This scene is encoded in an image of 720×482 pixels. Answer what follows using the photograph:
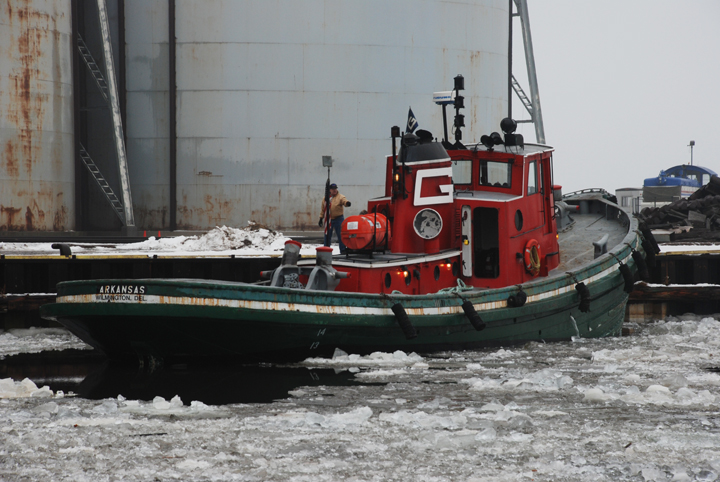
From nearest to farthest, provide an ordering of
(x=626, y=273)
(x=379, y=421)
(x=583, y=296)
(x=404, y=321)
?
(x=379, y=421) → (x=404, y=321) → (x=583, y=296) → (x=626, y=273)

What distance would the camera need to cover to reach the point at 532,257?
11.9m

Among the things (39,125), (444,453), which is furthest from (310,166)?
(444,453)

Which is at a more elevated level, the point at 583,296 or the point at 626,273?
the point at 626,273

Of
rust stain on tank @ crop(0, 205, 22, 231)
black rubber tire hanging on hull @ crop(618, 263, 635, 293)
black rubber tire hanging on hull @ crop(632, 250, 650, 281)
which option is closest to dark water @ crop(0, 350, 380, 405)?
black rubber tire hanging on hull @ crop(618, 263, 635, 293)

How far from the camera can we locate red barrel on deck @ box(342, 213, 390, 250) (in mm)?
10914

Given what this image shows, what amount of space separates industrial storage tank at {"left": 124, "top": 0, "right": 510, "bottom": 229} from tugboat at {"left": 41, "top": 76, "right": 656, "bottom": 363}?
1006cm

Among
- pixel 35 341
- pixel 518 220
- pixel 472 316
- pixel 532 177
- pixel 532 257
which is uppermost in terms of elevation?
pixel 532 177

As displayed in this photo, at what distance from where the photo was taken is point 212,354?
9.48 metres

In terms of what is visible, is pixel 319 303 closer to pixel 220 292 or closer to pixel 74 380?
pixel 220 292

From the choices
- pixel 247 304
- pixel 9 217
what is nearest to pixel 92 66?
pixel 9 217

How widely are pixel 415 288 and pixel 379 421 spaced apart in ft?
13.3

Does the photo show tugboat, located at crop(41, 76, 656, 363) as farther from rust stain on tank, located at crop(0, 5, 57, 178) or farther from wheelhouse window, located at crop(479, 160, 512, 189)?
rust stain on tank, located at crop(0, 5, 57, 178)

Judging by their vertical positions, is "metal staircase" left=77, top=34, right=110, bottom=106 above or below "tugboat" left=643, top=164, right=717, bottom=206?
above

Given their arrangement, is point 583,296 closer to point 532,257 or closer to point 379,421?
point 532,257
